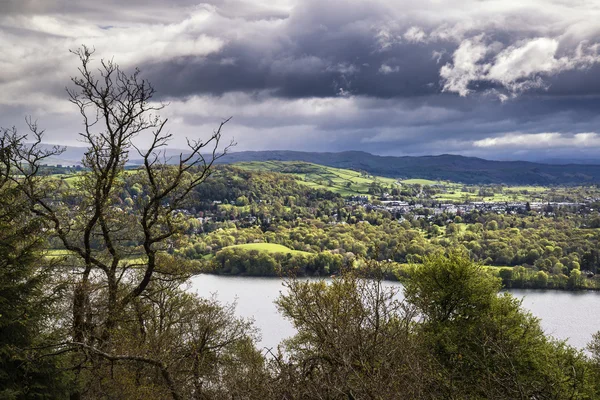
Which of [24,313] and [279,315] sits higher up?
[24,313]

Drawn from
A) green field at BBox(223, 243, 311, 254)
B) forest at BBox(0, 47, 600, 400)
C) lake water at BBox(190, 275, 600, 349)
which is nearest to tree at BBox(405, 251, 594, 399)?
forest at BBox(0, 47, 600, 400)

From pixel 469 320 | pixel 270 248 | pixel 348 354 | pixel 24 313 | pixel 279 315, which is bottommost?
pixel 270 248

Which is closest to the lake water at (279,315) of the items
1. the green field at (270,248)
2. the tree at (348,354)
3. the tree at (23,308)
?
the green field at (270,248)

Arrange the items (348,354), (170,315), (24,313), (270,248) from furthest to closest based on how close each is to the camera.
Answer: (270,248)
(170,315)
(24,313)
(348,354)

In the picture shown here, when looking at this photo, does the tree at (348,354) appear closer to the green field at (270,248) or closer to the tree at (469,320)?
the tree at (469,320)

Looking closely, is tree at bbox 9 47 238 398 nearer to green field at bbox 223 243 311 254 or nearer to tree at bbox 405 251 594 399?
tree at bbox 405 251 594 399

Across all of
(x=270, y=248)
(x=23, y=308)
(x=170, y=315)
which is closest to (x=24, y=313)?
(x=23, y=308)

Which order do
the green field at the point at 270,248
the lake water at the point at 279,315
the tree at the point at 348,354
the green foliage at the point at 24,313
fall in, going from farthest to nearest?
1. the green field at the point at 270,248
2. the lake water at the point at 279,315
3. the green foliage at the point at 24,313
4. the tree at the point at 348,354

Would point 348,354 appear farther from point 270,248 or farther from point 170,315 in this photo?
point 270,248
